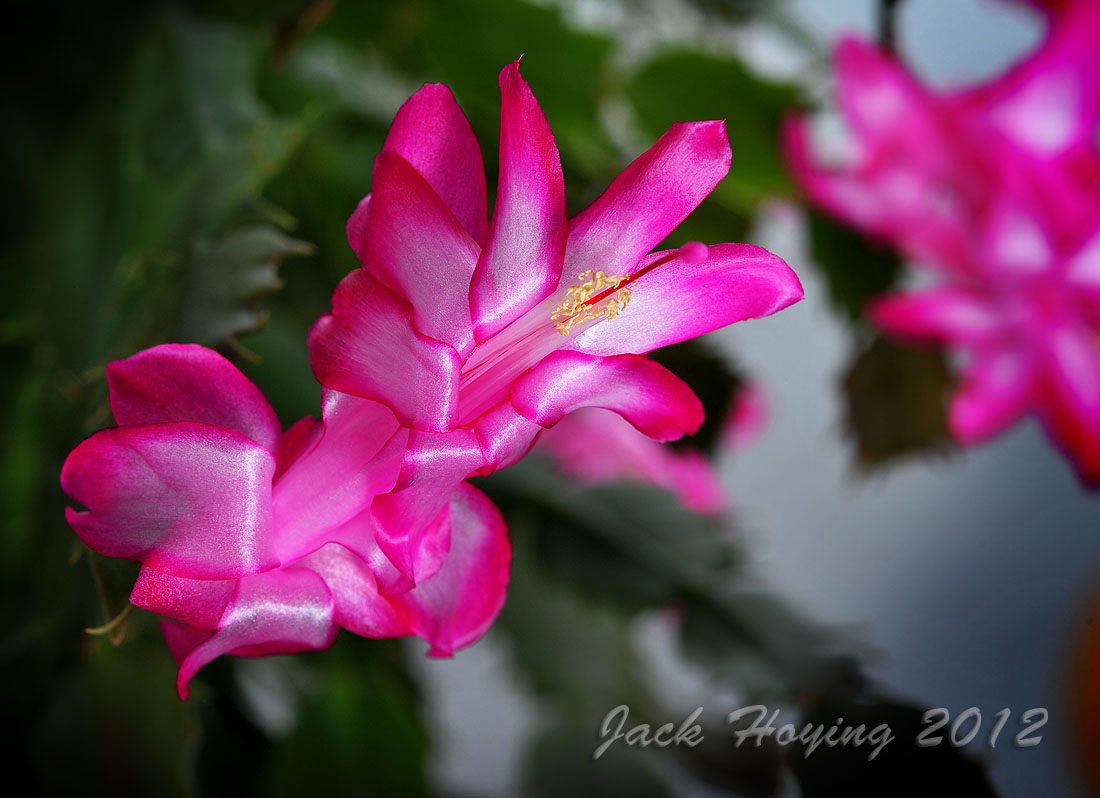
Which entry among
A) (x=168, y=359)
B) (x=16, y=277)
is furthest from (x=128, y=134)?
(x=168, y=359)

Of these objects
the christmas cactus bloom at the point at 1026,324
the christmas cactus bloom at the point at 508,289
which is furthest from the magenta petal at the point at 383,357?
the christmas cactus bloom at the point at 1026,324

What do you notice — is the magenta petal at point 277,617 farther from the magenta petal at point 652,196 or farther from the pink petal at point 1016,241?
the pink petal at point 1016,241

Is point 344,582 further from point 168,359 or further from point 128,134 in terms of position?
point 128,134

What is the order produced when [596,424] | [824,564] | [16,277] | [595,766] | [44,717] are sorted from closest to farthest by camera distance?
Result: [44,717], [16,277], [595,766], [596,424], [824,564]

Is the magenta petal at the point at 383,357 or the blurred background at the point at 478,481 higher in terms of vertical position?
the magenta petal at the point at 383,357

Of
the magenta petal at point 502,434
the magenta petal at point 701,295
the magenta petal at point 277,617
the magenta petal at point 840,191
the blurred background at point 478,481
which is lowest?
the blurred background at point 478,481

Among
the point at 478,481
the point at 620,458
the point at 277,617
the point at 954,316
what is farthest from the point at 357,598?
the point at 620,458
